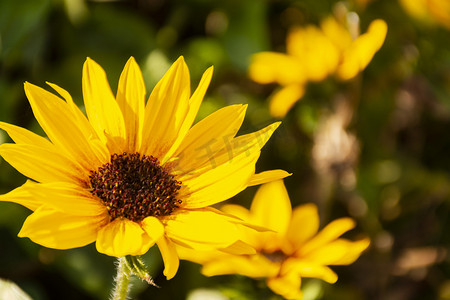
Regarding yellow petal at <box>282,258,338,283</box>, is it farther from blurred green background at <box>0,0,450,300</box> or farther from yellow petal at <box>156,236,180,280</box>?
blurred green background at <box>0,0,450,300</box>

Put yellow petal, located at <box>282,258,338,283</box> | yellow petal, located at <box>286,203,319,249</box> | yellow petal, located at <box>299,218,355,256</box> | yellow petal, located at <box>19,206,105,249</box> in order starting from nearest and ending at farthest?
1. yellow petal, located at <box>19,206,105,249</box>
2. yellow petal, located at <box>282,258,338,283</box>
3. yellow petal, located at <box>299,218,355,256</box>
4. yellow petal, located at <box>286,203,319,249</box>

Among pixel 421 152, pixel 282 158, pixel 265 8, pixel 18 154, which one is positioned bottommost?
pixel 18 154

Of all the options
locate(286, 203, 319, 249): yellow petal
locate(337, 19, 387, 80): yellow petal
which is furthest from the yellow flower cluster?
locate(337, 19, 387, 80): yellow petal

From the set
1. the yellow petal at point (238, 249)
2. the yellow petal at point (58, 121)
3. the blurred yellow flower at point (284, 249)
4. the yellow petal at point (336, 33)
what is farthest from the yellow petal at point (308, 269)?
the yellow petal at point (336, 33)

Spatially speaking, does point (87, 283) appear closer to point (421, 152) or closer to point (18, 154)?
point (18, 154)

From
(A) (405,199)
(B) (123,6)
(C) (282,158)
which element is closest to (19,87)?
(B) (123,6)

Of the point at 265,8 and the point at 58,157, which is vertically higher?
the point at 265,8
